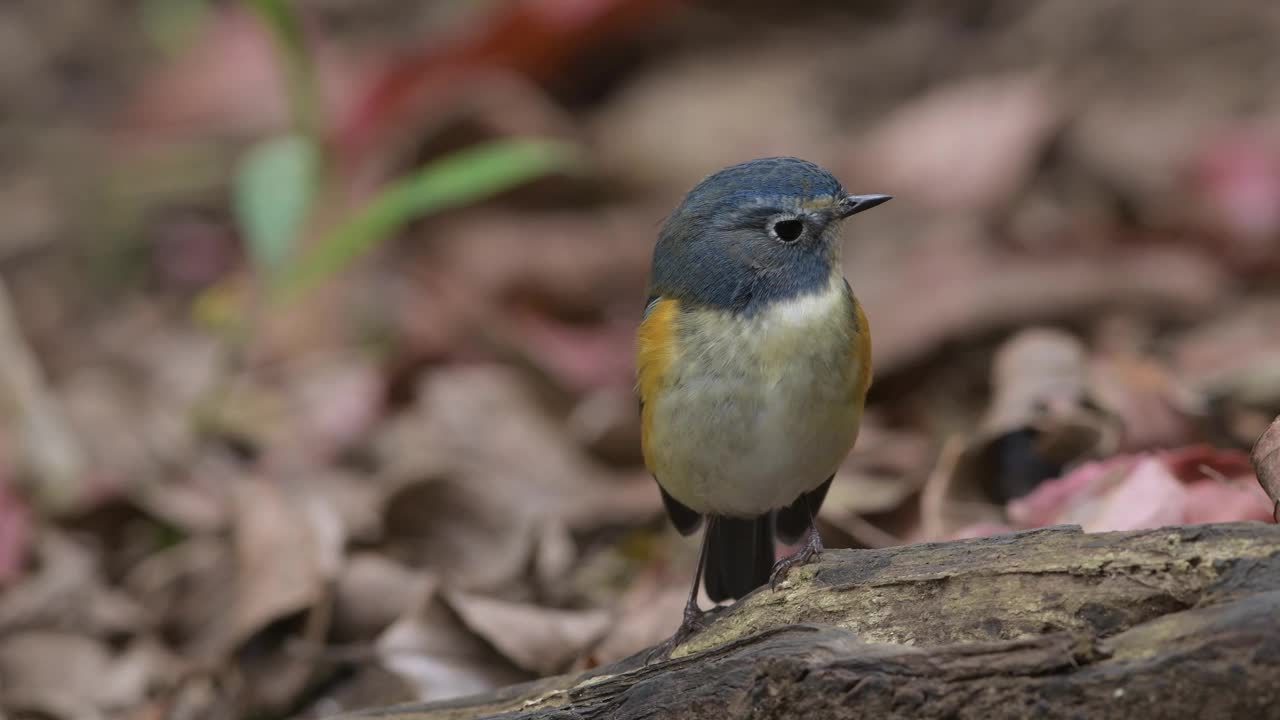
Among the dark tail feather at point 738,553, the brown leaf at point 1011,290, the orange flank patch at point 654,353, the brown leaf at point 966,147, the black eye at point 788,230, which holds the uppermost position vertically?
the brown leaf at point 966,147

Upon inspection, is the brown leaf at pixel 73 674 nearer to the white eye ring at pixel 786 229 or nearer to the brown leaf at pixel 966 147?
the white eye ring at pixel 786 229

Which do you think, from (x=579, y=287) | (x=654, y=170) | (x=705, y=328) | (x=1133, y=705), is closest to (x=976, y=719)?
(x=1133, y=705)

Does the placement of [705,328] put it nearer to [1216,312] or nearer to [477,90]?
[1216,312]

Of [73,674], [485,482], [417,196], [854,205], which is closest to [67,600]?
[73,674]

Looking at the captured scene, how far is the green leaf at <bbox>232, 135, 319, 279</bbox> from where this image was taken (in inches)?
242

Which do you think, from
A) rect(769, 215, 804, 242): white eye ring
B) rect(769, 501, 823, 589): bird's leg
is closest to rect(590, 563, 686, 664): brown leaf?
rect(769, 501, 823, 589): bird's leg

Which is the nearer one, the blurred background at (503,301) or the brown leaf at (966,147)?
the blurred background at (503,301)

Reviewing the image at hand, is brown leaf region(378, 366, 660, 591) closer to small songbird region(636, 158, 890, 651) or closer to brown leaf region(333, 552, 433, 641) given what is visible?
brown leaf region(333, 552, 433, 641)

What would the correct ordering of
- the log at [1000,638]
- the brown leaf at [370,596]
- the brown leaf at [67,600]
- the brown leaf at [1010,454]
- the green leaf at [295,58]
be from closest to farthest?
the log at [1000,638] → the brown leaf at [1010,454] → the brown leaf at [370,596] → the brown leaf at [67,600] → the green leaf at [295,58]

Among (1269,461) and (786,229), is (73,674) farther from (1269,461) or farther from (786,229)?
(1269,461)

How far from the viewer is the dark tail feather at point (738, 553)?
4.38 m

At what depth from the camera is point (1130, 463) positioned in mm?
3988

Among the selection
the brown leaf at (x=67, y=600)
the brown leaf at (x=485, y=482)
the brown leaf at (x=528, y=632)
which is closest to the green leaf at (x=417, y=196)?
the brown leaf at (x=485, y=482)

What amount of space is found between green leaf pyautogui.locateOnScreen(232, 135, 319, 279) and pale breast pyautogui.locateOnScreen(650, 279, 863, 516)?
2823mm
